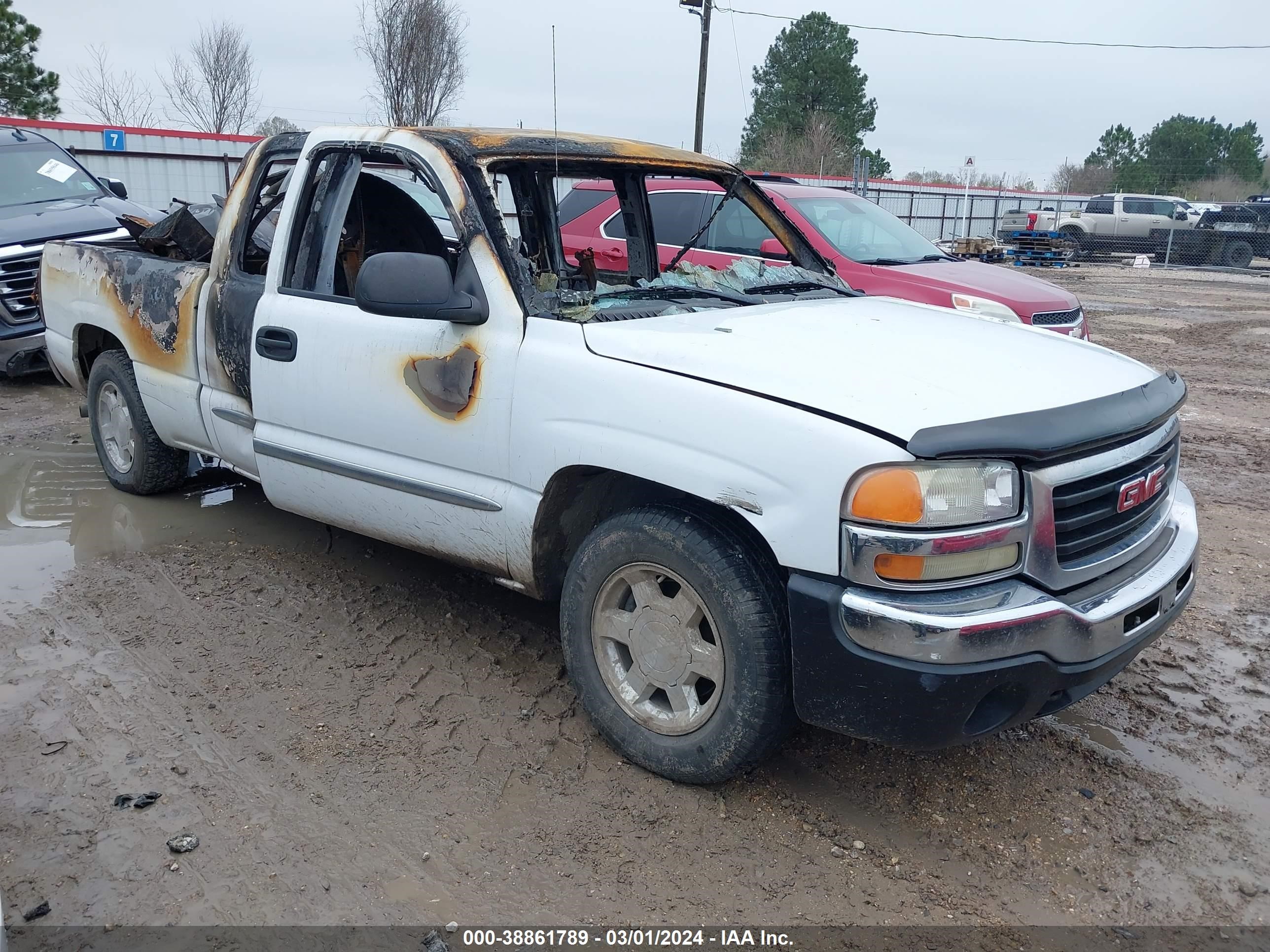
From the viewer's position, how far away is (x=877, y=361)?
284 cm

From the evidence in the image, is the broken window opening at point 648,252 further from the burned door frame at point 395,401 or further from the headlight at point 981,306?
the headlight at point 981,306

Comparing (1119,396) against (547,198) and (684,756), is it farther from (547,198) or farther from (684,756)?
(547,198)

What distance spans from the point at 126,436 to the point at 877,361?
4.19m

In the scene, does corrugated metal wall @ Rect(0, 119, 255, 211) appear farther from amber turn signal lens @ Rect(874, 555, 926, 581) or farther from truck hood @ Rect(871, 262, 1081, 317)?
amber turn signal lens @ Rect(874, 555, 926, 581)

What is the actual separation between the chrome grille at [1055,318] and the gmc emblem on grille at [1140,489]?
4847mm

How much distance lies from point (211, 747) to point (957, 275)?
6.62m

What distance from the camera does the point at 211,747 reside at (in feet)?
10.4

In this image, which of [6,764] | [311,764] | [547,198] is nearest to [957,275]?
[547,198]

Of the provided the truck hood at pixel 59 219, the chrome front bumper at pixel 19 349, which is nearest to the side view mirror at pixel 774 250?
the truck hood at pixel 59 219

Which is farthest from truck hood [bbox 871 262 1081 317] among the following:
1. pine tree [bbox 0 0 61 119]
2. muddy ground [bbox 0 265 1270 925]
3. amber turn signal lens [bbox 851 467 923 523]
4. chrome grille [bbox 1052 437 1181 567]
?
pine tree [bbox 0 0 61 119]

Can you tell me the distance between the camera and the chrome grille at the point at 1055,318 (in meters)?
7.66

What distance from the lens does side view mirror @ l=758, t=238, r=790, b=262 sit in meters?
4.60

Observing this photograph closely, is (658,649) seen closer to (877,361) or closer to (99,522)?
(877,361)

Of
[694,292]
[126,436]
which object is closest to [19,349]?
[126,436]
